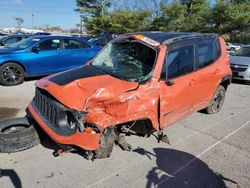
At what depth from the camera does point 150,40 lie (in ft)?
13.2

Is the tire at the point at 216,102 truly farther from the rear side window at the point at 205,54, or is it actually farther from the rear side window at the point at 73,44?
the rear side window at the point at 73,44

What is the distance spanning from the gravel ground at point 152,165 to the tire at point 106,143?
0.61 ft

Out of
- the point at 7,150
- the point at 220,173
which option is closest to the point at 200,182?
the point at 220,173

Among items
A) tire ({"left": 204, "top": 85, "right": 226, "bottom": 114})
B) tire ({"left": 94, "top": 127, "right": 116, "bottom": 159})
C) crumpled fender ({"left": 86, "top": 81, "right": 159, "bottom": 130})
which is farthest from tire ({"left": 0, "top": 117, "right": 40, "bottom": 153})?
tire ({"left": 204, "top": 85, "right": 226, "bottom": 114})

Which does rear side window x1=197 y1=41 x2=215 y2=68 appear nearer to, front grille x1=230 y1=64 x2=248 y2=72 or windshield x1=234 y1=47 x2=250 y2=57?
front grille x1=230 y1=64 x2=248 y2=72

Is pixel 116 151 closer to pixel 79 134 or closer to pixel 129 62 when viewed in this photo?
pixel 79 134

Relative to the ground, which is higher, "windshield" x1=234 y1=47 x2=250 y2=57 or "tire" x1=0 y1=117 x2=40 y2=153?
"windshield" x1=234 y1=47 x2=250 y2=57

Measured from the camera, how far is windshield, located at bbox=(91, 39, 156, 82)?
148 inches

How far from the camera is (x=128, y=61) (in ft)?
13.3

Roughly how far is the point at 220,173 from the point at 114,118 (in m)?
1.66

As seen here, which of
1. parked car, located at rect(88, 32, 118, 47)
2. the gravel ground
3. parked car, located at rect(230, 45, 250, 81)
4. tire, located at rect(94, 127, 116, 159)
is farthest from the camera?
parked car, located at rect(88, 32, 118, 47)

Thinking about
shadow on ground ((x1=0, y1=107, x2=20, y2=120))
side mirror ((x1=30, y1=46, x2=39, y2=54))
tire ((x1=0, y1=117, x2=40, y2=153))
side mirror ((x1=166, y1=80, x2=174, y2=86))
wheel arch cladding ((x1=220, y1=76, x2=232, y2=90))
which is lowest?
shadow on ground ((x1=0, y1=107, x2=20, y2=120))

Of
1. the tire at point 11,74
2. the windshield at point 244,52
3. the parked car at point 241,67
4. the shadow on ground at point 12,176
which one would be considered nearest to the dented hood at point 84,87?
the shadow on ground at point 12,176

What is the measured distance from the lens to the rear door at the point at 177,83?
150 inches
